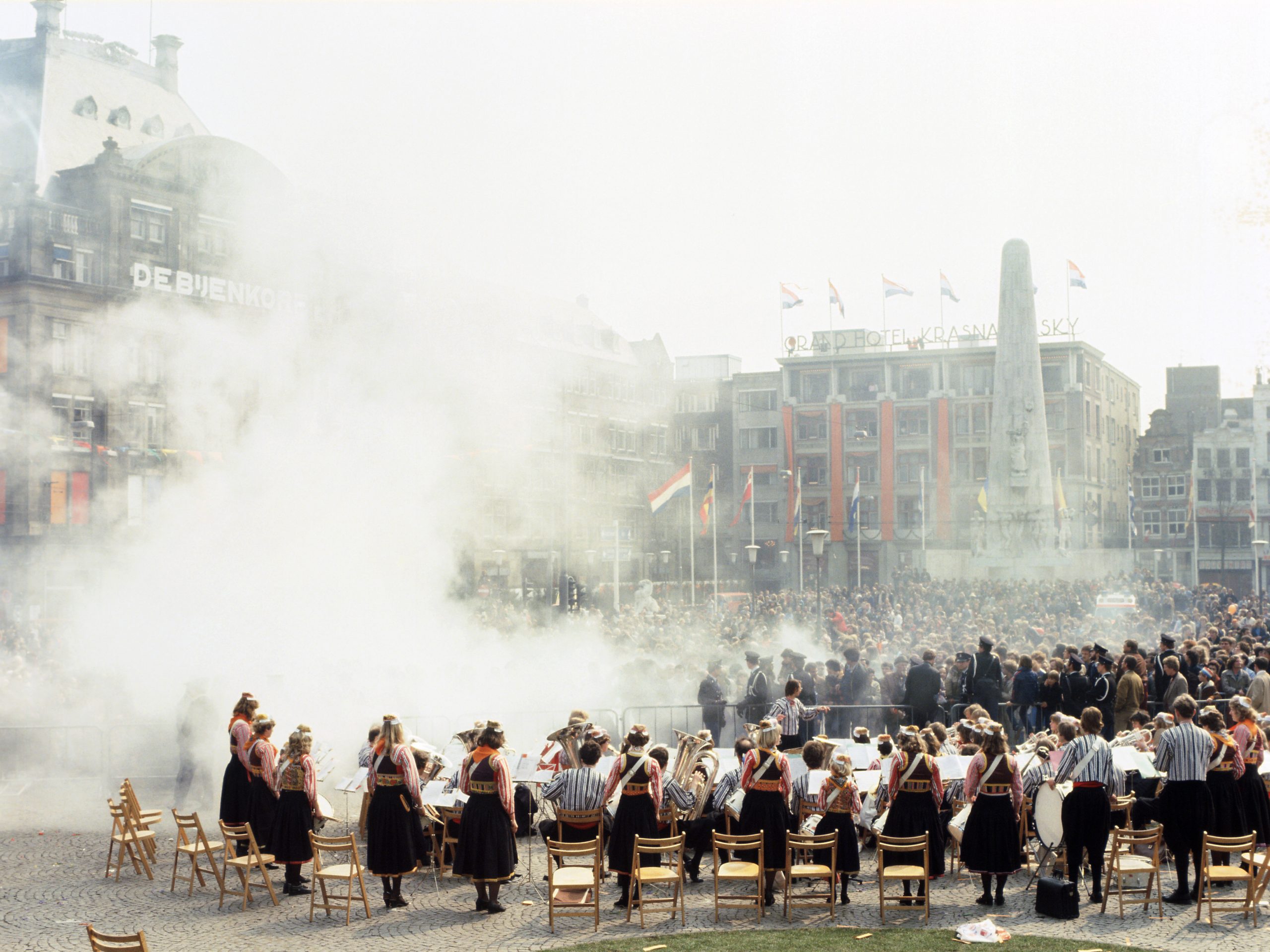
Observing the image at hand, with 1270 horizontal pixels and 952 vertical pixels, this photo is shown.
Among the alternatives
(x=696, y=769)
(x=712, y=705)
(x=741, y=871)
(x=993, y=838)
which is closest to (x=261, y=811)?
(x=696, y=769)

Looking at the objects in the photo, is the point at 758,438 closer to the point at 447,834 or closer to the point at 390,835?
the point at 447,834

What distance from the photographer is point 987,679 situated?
16219 millimetres

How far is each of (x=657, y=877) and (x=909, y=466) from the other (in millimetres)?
57882

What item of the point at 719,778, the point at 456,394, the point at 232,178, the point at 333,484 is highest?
the point at 232,178

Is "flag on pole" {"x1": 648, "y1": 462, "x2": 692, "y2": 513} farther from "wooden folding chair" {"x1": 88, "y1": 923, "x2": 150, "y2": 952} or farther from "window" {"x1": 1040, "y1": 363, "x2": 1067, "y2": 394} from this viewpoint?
"window" {"x1": 1040, "y1": 363, "x2": 1067, "y2": 394}

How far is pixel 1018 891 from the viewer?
10.5m

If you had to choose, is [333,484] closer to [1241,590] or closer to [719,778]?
[719,778]

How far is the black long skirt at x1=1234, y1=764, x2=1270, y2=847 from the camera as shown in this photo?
33.8ft

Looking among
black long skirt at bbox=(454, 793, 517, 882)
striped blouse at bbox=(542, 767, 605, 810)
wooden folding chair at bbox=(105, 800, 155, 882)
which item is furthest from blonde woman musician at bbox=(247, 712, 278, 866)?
striped blouse at bbox=(542, 767, 605, 810)

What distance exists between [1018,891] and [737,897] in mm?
3030

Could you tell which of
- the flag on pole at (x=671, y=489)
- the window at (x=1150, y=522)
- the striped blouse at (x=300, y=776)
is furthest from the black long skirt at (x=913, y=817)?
the window at (x=1150, y=522)

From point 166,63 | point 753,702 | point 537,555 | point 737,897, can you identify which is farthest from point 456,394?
point 166,63

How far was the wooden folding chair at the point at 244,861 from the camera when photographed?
10.1m

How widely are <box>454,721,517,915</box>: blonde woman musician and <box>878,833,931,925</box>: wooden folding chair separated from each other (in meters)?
3.32
